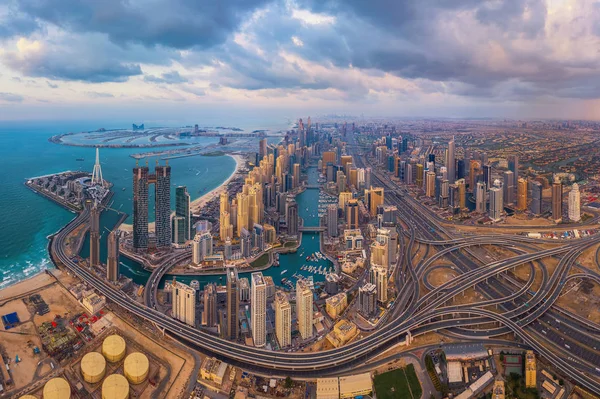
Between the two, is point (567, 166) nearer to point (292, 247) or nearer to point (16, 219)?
point (292, 247)

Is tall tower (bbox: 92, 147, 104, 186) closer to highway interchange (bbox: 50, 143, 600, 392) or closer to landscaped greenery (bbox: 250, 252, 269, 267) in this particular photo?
highway interchange (bbox: 50, 143, 600, 392)

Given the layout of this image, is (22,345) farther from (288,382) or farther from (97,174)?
(97,174)

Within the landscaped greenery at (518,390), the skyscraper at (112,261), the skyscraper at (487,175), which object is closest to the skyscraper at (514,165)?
the skyscraper at (487,175)

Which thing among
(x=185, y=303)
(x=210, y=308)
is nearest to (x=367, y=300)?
(x=210, y=308)

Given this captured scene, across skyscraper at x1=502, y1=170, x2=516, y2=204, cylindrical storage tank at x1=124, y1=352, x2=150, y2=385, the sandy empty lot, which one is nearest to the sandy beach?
the sandy empty lot

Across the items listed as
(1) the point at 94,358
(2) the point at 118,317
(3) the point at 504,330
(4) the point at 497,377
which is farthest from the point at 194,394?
(3) the point at 504,330

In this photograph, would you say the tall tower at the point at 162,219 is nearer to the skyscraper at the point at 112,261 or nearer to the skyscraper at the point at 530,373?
the skyscraper at the point at 112,261

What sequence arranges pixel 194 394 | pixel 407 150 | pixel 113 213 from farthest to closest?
1. pixel 407 150
2. pixel 113 213
3. pixel 194 394
